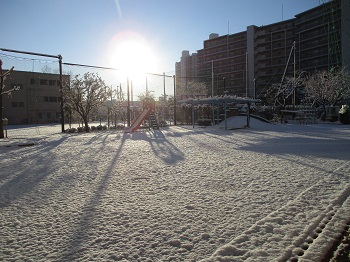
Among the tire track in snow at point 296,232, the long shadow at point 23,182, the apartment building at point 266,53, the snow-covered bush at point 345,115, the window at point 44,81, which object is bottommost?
the tire track in snow at point 296,232

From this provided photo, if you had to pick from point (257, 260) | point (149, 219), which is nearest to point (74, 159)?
point (149, 219)

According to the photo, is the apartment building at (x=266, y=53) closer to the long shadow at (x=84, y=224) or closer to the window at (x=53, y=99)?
the window at (x=53, y=99)

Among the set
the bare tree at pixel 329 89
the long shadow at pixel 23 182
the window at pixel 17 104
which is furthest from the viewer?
the window at pixel 17 104

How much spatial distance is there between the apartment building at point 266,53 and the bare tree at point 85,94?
2804cm

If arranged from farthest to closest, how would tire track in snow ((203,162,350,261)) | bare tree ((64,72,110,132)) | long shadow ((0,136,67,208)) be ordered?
bare tree ((64,72,110,132)), long shadow ((0,136,67,208)), tire track in snow ((203,162,350,261))

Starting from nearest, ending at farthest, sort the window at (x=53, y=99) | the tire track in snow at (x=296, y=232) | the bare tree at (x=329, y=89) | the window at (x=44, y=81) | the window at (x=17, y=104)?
the tire track in snow at (x=296, y=232), the bare tree at (x=329, y=89), the window at (x=17, y=104), the window at (x=44, y=81), the window at (x=53, y=99)

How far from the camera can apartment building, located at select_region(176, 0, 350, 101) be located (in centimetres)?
5119

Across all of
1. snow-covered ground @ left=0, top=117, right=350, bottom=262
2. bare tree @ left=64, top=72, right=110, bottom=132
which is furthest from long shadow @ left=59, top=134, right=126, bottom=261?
bare tree @ left=64, top=72, right=110, bottom=132

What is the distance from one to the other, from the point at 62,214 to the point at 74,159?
14.3ft

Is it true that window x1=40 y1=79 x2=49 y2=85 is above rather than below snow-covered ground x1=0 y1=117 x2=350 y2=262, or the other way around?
above

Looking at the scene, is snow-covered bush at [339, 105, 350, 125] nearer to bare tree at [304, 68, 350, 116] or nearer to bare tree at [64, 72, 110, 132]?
bare tree at [304, 68, 350, 116]

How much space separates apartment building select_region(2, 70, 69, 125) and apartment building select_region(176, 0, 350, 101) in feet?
105

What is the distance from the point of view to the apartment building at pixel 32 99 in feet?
138

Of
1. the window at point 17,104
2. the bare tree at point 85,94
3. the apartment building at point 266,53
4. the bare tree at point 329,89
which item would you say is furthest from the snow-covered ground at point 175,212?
the window at point 17,104
